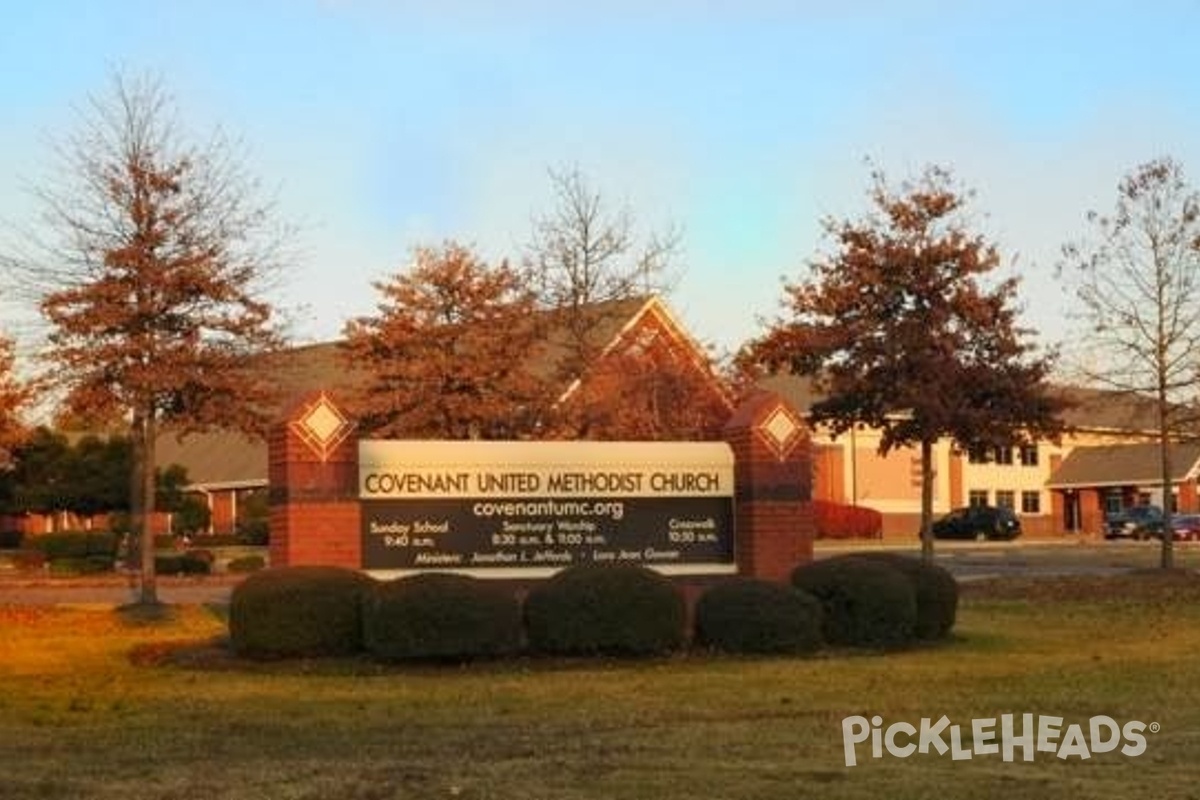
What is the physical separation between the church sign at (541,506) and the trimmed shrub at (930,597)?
2190 millimetres

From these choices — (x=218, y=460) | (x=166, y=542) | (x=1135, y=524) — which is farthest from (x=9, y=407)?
(x=1135, y=524)

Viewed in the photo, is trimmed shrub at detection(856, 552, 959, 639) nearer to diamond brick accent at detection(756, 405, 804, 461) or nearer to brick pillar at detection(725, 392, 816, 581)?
brick pillar at detection(725, 392, 816, 581)

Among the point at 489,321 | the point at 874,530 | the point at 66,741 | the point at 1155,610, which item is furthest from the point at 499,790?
the point at 874,530

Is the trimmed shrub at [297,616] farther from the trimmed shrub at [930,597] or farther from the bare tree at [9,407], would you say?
the bare tree at [9,407]

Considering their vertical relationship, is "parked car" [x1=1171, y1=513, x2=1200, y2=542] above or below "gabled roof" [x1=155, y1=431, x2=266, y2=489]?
below

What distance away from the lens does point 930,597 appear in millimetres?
18891

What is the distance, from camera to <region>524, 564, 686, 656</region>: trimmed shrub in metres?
16.9

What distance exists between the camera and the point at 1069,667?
Result: 53.1ft

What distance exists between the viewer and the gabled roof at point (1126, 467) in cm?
8069

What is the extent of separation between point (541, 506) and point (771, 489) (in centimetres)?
267

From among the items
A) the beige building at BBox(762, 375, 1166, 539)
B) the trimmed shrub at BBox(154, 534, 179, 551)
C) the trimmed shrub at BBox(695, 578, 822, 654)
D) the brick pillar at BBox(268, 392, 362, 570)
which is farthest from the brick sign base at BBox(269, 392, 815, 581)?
the beige building at BBox(762, 375, 1166, 539)

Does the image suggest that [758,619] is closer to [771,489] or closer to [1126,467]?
[771,489]

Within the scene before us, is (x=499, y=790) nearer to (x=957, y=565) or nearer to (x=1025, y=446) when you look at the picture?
(x=1025, y=446)

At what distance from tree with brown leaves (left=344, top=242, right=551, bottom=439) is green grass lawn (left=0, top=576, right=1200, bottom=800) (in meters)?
14.4
